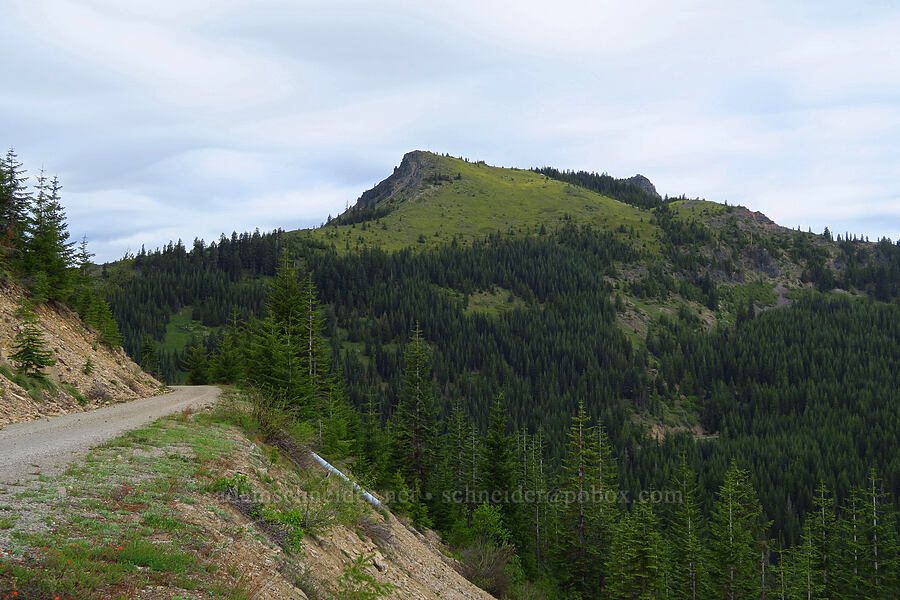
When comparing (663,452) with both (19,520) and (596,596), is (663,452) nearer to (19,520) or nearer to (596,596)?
(596,596)

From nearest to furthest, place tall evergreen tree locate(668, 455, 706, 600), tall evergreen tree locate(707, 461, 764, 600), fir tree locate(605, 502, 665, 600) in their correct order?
fir tree locate(605, 502, 665, 600), tall evergreen tree locate(707, 461, 764, 600), tall evergreen tree locate(668, 455, 706, 600)

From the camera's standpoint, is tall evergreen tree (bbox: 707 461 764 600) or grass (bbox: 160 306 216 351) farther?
grass (bbox: 160 306 216 351)

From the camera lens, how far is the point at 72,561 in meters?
6.05

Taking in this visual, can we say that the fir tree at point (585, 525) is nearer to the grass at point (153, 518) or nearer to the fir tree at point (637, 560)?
the fir tree at point (637, 560)

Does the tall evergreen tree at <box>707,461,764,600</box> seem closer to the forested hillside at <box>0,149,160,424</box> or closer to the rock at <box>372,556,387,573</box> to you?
the rock at <box>372,556,387,573</box>

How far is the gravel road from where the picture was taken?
1122 cm

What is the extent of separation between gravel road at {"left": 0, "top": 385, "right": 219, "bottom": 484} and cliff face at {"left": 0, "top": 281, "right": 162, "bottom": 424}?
1404mm

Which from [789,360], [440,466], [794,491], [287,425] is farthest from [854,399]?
[287,425]

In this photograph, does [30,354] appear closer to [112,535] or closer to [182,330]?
[112,535]

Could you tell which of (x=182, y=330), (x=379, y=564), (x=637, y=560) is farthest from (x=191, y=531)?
(x=182, y=330)

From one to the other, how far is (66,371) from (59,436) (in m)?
13.5

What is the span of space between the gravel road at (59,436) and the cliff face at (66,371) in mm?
1404

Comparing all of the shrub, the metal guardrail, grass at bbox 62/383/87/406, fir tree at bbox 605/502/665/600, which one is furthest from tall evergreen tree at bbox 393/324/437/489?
the shrub

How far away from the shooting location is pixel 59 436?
15.7 metres
